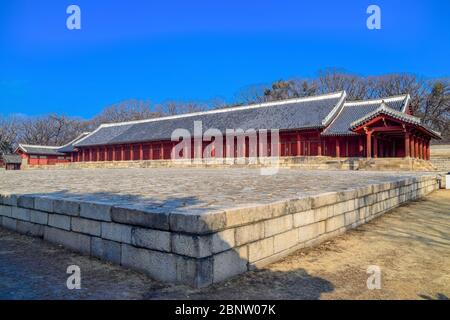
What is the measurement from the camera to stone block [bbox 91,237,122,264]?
12.8 feet

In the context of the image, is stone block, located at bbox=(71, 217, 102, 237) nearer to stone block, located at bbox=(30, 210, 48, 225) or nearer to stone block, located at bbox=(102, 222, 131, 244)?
stone block, located at bbox=(102, 222, 131, 244)

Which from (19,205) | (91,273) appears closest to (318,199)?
(91,273)

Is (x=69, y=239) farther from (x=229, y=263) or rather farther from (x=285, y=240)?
(x=285, y=240)

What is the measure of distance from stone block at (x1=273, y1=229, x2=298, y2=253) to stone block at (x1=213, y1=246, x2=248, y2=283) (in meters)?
0.61

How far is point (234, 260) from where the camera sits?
3494mm

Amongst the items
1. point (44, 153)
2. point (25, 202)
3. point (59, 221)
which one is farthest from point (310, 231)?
point (44, 153)

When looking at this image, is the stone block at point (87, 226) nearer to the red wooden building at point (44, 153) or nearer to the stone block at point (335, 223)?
the stone block at point (335, 223)

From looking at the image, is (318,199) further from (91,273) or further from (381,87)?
(381,87)

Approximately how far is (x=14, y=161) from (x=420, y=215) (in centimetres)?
5614

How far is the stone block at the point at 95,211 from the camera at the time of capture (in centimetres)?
400

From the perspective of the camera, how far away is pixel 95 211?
13.6ft

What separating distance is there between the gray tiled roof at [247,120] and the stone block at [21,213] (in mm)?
23507
